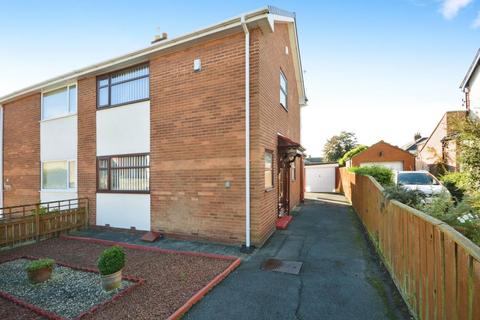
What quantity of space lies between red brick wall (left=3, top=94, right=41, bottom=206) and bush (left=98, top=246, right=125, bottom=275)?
9691 mm

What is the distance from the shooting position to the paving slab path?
3743 mm

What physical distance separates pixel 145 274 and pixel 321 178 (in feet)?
70.9

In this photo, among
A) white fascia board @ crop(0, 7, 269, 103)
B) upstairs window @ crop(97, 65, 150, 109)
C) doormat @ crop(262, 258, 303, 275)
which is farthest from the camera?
upstairs window @ crop(97, 65, 150, 109)

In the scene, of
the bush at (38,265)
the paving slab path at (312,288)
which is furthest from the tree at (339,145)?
the bush at (38,265)

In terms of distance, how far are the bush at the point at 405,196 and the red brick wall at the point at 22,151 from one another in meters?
13.9

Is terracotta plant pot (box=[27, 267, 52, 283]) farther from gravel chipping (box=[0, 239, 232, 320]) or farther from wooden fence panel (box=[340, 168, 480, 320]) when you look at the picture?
wooden fence panel (box=[340, 168, 480, 320])

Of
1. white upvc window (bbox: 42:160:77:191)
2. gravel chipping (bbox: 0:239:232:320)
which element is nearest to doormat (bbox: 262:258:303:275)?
gravel chipping (bbox: 0:239:232:320)

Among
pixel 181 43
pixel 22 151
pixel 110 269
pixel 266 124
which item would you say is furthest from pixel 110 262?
pixel 22 151

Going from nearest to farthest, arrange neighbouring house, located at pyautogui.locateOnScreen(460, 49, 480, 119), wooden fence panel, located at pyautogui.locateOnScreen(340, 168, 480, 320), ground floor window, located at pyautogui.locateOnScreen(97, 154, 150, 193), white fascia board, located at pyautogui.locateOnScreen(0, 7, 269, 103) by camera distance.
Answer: wooden fence panel, located at pyautogui.locateOnScreen(340, 168, 480, 320) < white fascia board, located at pyautogui.locateOnScreen(0, 7, 269, 103) < ground floor window, located at pyautogui.locateOnScreen(97, 154, 150, 193) < neighbouring house, located at pyautogui.locateOnScreen(460, 49, 480, 119)

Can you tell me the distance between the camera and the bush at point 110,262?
4350 mm

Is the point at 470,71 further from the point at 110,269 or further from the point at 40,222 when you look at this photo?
the point at 40,222

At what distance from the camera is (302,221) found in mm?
9930

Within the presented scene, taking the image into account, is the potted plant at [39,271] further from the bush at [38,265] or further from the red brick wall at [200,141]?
the red brick wall at [200,141]

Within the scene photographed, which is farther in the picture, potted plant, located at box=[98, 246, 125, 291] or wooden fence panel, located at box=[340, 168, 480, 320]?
potted plant, located at box=[98, 246, 125, 291]
